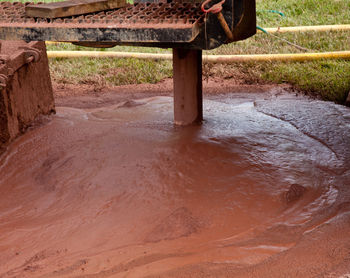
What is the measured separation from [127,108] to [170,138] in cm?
97

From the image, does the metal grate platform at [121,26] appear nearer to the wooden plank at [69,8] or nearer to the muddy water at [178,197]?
the wooden plank at [69,8]

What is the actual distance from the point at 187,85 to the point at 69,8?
112 cm

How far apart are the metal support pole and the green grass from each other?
154 centimetres

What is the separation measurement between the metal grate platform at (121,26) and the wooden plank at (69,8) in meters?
0.03

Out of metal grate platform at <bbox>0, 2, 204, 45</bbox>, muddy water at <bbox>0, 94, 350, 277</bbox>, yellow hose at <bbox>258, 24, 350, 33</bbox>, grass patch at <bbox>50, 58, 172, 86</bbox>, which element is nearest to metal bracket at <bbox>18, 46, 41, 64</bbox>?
muddy water at <bbox>0, 94, 350, 277</bbox>

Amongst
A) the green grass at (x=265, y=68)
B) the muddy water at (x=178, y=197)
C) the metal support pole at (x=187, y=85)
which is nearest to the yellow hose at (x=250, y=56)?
the green grass at (x=265, y=68)

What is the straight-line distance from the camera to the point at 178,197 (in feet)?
8.39

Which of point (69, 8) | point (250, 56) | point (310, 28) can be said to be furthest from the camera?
point (310, 28)

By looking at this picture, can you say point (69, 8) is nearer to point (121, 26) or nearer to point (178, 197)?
point (121, 26)

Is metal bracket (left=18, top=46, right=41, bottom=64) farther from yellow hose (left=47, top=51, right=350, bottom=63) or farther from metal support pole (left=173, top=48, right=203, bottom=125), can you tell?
yellow hose (left=47, top=51, right=350, bottom=63)

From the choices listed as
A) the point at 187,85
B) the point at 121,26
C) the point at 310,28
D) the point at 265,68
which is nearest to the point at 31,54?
the point at 187,85

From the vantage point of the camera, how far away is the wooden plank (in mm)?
2467

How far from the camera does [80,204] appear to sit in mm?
2576

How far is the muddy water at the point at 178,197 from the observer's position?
200 centimetres
